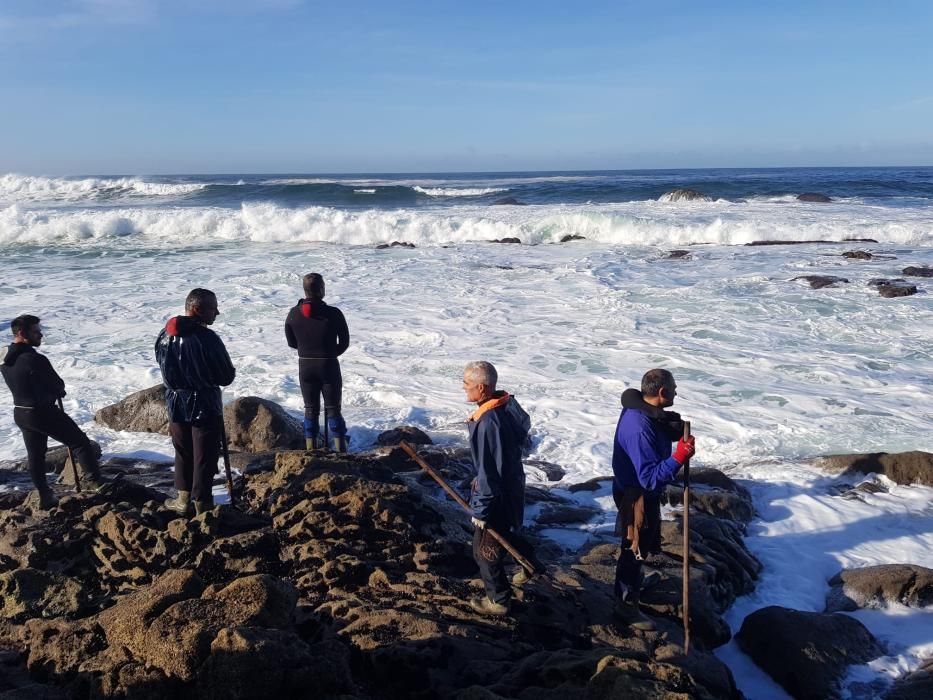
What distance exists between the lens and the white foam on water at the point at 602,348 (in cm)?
657

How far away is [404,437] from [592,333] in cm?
548

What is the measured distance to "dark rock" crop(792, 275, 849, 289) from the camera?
52.2 ft

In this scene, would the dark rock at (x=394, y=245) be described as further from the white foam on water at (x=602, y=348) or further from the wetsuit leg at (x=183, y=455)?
the wetsuit leg at (x=183, y=455)

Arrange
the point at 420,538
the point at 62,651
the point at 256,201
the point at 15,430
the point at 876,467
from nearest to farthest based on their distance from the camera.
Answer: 1. the point at 62,651
2. the point at 420,538
3. the point at 876,467
4. the point at 15,430
5. the point at 256,201

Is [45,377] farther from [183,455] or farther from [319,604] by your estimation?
[319,604]

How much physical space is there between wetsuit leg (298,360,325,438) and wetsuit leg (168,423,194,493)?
1481 millimetres

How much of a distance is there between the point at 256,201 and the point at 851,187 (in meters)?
34.0

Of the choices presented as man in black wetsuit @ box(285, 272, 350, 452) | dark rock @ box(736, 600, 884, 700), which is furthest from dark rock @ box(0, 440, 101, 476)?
dark rock @ box(736, 600, 884, 700)

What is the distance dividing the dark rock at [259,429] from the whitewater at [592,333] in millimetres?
938

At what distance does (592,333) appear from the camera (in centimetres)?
1277

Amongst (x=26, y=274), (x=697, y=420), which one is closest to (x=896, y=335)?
(x=697, y=420)

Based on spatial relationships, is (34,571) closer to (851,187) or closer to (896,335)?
(896,335)

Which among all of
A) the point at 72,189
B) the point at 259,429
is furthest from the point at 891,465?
the point at 72,189

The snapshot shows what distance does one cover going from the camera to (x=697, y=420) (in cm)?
877
